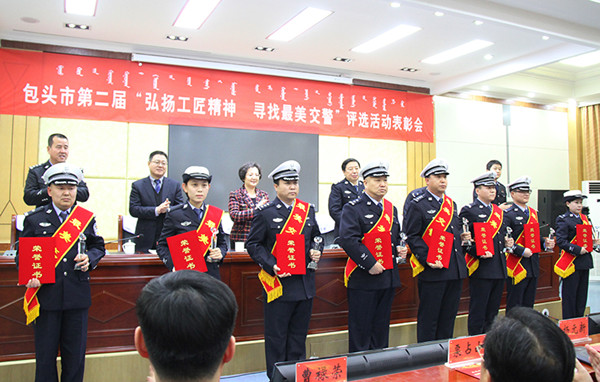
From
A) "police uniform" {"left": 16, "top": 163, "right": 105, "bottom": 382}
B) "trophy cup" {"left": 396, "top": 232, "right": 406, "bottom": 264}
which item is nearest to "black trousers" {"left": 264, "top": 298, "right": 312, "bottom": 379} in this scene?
"trophy cup" {"left": 396, "top": 232, "right": 406, "bottom": 264}

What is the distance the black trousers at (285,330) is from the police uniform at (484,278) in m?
1.48

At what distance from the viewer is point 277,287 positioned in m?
2.82

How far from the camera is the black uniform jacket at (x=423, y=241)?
3.24 metres

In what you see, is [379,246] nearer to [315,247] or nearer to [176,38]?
[315,247]

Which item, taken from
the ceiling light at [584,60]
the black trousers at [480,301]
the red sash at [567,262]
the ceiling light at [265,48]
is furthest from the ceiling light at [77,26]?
the ceiling light at [584,60]

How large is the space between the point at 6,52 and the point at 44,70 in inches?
15.7

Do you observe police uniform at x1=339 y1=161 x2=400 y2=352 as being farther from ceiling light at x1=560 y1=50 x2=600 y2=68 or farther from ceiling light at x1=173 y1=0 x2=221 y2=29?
ceiling light at x1=560 y1=50 x2=600 y2=68

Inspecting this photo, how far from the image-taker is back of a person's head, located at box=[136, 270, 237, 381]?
771mm

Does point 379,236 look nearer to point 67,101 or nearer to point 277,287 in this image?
point 277,287

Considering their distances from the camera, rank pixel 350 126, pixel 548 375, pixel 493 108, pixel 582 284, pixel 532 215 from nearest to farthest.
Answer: pixel 548 375 → pixel 532 215 → pixel 582 284 → pixel 350 126 → pixel 493 108

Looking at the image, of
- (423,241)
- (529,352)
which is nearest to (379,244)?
(423,241)

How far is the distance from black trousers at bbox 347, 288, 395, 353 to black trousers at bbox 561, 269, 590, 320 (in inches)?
94.8

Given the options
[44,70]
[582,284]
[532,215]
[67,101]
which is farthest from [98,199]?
[582,284]

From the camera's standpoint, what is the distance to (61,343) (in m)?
2.48
